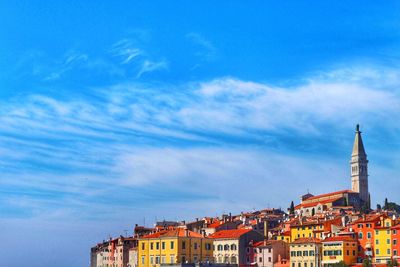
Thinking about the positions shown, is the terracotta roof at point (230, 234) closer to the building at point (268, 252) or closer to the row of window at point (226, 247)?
the row of window at point (226, 247)

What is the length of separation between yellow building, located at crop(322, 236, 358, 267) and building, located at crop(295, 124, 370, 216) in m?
39.4

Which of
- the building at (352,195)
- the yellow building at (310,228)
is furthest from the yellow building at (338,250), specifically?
the building at (352,195)

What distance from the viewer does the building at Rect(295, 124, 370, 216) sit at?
397 ft

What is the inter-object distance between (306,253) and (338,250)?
4.07 meters

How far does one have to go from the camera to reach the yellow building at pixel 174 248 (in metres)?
80.1

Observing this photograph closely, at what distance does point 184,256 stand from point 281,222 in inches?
1083

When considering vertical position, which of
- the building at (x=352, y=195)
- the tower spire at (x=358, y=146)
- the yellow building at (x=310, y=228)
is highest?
the tower spire at (x=358, y=146)

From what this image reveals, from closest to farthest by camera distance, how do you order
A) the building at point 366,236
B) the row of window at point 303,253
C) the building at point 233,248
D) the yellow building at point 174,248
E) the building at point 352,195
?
1. the building at point 366,236
2. the row of window at point 303,253
3. the yellow building at point 174,248
4. the building at point 233,248
5. the building at point 352,195

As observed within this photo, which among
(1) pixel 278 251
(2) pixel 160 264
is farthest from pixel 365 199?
(2) pixel 160 264

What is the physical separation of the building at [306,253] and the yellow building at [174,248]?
954 centimetres

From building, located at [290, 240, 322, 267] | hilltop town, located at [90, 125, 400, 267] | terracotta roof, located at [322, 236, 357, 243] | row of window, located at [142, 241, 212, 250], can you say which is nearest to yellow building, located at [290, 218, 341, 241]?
hilltop town, located at [90, 125, 400, 267]

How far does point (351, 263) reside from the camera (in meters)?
77.4

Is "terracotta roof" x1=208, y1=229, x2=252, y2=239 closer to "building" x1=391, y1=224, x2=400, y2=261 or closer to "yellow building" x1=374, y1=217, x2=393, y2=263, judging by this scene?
"yellow building" x1=374, y1=217, x2=393, y2=263

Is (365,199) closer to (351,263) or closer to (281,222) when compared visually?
(281,222)
